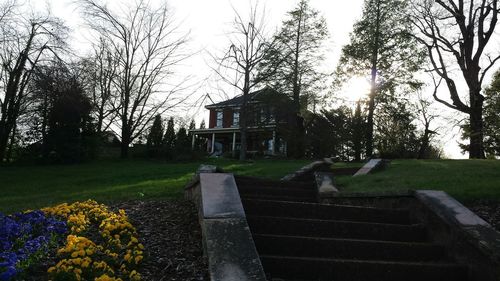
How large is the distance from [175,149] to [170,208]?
759 inches

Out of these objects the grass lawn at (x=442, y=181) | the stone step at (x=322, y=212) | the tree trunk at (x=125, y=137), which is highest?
the tree trunk at (x=125, y=137)

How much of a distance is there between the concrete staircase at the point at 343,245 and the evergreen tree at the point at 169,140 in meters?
20.1

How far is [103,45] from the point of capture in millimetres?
28078

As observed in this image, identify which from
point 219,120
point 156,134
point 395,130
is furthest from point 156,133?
point 395,130

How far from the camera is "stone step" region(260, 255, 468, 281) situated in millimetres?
4445

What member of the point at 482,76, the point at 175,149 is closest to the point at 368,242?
the point at 482,76

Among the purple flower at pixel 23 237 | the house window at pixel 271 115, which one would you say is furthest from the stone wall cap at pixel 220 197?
the house window at pixel 271 115

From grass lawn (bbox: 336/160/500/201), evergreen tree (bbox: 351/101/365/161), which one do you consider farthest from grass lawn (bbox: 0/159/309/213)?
evergreen tree (bbox: 351/101/365/161)

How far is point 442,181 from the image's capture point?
8.59 meters

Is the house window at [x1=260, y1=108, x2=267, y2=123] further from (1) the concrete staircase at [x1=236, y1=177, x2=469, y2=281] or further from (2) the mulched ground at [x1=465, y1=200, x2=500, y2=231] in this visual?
(1) the concrete staircase at [x1=236, y1=177, x2=469, y2=281]

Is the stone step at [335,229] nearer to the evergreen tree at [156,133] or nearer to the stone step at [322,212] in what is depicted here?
the stone step at [322,212]

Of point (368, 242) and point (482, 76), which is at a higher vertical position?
point (482, 76)

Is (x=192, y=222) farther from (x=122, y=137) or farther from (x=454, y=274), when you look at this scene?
(x=122, y=137)

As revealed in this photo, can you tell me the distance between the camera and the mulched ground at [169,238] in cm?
409
